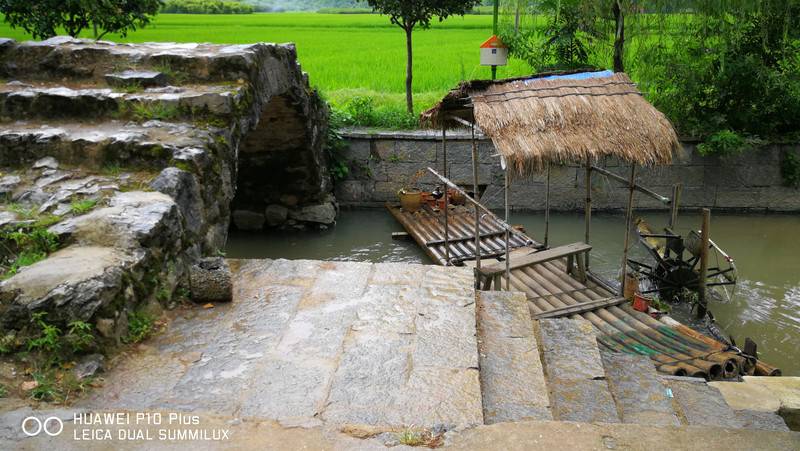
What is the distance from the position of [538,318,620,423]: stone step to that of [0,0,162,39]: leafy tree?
23.8ft

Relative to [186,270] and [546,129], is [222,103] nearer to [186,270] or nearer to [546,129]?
[186,270]

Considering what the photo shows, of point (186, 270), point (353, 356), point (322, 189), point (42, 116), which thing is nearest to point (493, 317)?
point (353, 356)

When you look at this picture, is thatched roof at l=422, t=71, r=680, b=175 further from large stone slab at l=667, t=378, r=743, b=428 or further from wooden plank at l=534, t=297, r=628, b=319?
large stone slab at l=667, t=378, r=743, b=428

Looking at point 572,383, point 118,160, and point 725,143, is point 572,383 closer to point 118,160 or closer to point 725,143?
point 118,160

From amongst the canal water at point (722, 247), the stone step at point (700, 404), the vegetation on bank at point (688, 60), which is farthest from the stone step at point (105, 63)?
the vegetation on bank at point (688, 60)

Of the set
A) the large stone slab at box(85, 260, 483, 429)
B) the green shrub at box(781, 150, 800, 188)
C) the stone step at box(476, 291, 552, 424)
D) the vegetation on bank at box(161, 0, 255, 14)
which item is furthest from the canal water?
the vegetation on bank at box(161, 0, 255, 14)

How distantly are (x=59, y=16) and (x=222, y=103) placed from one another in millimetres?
5175

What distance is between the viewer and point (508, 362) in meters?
3.54

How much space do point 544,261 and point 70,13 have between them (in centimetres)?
719

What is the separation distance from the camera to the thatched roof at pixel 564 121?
17.4ft

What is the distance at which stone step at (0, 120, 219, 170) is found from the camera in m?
4.58

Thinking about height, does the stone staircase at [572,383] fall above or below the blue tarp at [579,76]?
below

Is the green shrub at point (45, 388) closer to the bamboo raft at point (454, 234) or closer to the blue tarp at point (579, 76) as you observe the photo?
the blue tarp at point (579, 76)

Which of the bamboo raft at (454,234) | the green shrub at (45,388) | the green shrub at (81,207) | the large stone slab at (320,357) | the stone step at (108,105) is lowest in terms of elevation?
the bamboo raft at (454,234)
